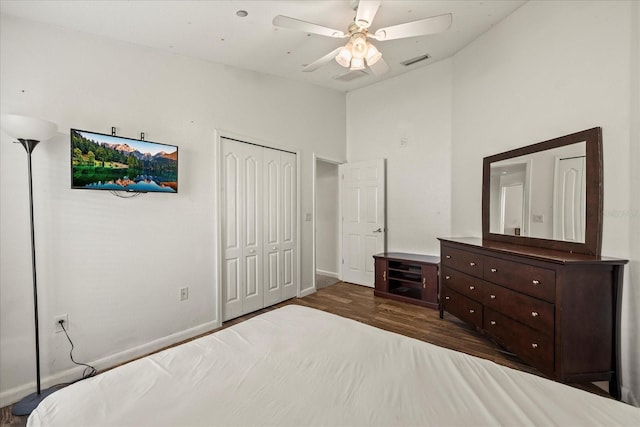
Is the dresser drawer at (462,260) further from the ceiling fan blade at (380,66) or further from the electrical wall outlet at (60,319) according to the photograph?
the electrical wall outlet at (60,319)

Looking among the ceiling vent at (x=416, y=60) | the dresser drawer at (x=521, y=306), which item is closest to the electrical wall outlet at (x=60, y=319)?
the dresser drawer at (x=521, y=306)

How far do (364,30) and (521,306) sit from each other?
7.98 feet

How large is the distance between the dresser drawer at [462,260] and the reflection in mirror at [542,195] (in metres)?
0.48

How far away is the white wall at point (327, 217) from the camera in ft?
17.2

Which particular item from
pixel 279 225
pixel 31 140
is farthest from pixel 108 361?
pixel 279 225

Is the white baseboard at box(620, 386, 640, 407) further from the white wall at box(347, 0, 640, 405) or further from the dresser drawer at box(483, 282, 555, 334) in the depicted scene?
the dresser drawer at box(483, 282, 555, 334)

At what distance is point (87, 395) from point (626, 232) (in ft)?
10.0

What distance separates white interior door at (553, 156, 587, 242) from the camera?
2.14m

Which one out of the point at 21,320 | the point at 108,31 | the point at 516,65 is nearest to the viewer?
the point at 21,320

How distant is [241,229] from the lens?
3402 mm

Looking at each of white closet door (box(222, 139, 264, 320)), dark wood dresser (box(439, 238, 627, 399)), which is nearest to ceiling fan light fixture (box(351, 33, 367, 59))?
white closet door (box(222, 139, 264, 320))

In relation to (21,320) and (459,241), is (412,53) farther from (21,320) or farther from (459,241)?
(21,320)

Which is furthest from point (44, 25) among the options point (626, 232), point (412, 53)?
point (626, 232)

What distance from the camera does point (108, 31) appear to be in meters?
2.38
